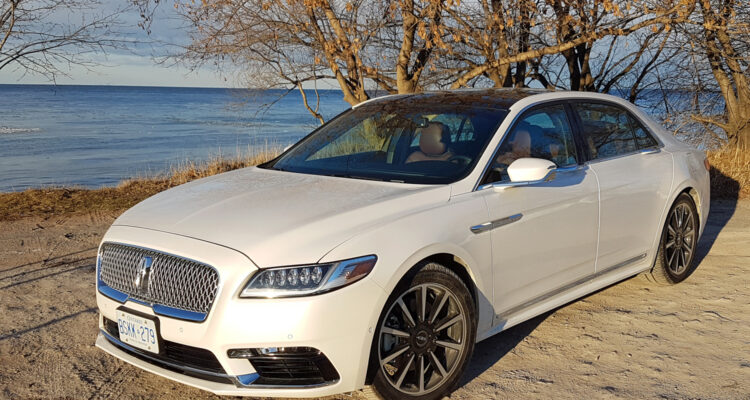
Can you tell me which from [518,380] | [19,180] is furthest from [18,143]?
[518,380]

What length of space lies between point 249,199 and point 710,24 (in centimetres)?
693

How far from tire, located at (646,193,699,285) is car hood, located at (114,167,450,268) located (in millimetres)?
2611

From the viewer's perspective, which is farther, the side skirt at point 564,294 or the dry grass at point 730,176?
the dry grass at point 730,176

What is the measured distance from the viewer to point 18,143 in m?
26.5

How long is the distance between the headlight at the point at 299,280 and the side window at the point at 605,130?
97.2 inches

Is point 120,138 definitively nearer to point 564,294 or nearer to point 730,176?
point 730,176

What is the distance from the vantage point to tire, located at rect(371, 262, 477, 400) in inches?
135

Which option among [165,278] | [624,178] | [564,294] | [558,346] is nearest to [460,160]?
[564,294]

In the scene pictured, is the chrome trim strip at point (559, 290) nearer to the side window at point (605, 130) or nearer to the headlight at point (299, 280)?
the side window at point (605, 130)

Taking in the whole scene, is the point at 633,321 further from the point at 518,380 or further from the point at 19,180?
the point at 19,180

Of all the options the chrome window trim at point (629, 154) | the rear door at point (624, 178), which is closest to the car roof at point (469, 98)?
the rear door at point (624, 178)

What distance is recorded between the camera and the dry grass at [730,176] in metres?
→ 10.1

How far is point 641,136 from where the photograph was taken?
220 inches

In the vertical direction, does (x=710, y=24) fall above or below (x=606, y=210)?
above
